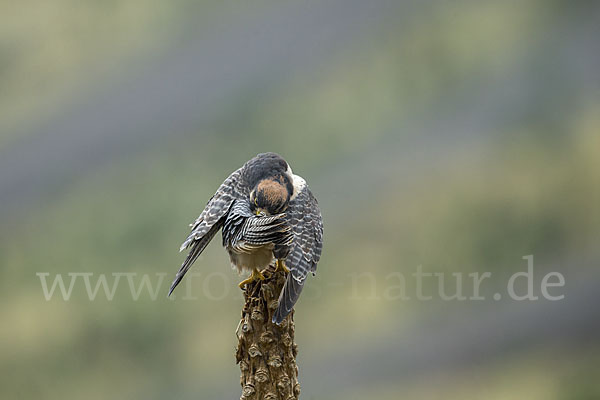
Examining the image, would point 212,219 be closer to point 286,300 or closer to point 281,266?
point 281,266

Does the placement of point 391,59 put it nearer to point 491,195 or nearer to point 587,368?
point 491,195

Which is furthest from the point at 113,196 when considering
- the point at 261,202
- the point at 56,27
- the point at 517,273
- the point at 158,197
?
the point at 517,273

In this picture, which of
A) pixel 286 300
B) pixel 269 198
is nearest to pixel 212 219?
pixel 269 198

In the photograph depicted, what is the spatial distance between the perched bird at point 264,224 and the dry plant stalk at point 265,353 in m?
0.07

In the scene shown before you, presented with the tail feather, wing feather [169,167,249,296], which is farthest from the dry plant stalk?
wing feather [169,167,249,296]

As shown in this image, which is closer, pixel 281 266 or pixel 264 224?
pixel 264 224

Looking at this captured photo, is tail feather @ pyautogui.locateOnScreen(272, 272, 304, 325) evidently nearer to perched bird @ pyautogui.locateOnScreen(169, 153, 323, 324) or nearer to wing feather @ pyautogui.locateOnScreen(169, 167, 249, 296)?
perched bird @ pyautogui.locateOnScreen(169, 153, 323, 324)

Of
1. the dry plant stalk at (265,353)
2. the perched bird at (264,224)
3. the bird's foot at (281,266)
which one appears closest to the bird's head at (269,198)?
the perched bird at (264,224)

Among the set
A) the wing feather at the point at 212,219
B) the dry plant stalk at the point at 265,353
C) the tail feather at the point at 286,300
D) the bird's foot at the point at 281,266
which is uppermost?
the wing feather at the point at 212,219

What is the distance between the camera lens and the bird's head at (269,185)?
64.2 inches

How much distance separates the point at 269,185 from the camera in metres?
1.65

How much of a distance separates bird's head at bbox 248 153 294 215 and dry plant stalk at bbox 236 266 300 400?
0.83 ft

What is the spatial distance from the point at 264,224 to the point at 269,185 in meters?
0.18

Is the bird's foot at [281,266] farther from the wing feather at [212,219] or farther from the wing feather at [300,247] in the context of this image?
the wing feather at [212,219]
